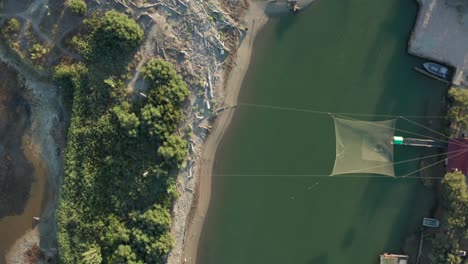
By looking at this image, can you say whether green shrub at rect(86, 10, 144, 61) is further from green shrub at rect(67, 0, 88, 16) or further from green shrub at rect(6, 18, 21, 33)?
green shrub at rect(6, 18, 21, 33)

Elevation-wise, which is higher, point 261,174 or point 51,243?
point 261,174

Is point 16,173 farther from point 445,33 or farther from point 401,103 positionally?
point 445,33

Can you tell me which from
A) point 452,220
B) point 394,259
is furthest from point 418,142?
point 394,259

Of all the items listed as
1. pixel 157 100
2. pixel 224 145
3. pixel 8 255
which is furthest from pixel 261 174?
pixel 8 255

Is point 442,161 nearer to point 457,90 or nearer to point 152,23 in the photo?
point 457,90

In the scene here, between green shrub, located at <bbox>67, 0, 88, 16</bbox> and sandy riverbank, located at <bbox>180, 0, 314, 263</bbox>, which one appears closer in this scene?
green shrub, located at <bbox>67, 0, 88, 16</bbox>

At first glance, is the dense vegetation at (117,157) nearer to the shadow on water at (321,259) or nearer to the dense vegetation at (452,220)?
the shadow on water at (321,259)

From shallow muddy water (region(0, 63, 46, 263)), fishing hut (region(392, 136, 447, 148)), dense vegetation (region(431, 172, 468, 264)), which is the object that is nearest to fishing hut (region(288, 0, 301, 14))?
fishing hut (region(392, 136, 447, 148))
